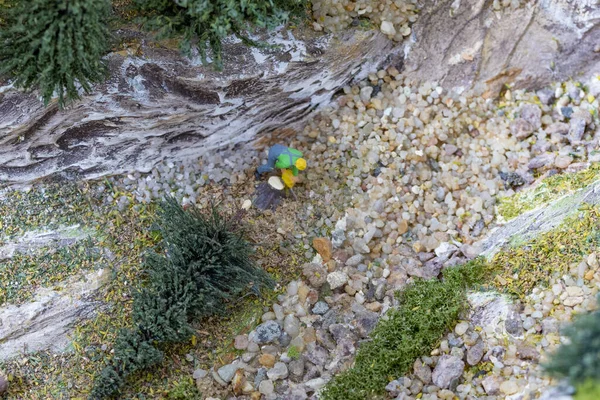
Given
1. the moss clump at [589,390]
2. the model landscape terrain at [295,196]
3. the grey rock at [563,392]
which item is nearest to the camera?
the moss clump at [589,390]

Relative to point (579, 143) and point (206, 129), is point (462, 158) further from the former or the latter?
point (206, 129)

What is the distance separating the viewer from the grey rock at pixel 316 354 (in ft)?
16.4

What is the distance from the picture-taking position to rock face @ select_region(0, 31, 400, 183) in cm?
500

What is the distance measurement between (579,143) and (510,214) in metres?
1.03

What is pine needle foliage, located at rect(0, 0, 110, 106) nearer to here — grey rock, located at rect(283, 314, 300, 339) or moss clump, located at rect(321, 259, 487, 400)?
grey rock, located at rect(283, 314, 300, 339)

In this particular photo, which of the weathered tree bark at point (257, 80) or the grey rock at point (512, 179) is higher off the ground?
the weathered tree bark at point (257, 80)

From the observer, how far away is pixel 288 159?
563 cm

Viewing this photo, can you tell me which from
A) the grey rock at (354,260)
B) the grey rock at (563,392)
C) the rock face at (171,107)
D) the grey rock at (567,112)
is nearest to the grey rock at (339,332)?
the grey rock at (354,260)

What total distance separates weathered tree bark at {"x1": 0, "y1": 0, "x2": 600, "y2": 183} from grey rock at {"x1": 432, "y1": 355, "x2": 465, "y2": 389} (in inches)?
114

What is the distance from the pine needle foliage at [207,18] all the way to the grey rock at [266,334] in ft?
7.57

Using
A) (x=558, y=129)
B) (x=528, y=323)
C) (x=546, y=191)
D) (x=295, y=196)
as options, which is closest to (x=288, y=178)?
(x=295, y=196)

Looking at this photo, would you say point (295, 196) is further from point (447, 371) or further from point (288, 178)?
point (447, 371)

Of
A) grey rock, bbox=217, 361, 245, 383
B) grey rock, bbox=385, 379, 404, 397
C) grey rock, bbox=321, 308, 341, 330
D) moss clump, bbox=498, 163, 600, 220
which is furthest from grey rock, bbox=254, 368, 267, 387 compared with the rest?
moss clump, bbox=498, 163, 600, 220

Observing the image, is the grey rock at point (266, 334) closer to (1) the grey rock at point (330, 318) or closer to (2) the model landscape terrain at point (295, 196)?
(2) the model landscape terrain at point (295, 196)
